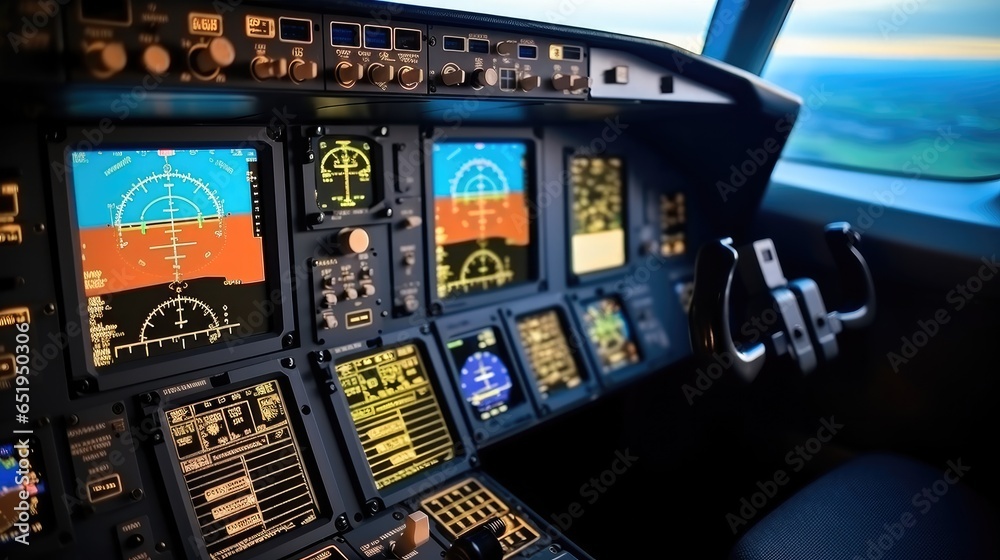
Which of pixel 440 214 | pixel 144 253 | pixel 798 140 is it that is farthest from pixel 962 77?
pixel 144 253

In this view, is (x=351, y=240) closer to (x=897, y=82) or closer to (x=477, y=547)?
(x=477, y=547)

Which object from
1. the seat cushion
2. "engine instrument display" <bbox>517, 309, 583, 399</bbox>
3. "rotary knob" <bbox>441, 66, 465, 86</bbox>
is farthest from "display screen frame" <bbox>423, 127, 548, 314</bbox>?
the seat cushion

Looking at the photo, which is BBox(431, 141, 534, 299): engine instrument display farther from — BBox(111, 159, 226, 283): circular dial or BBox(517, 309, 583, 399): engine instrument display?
BBox(111, 159, 226, 283): circular dial

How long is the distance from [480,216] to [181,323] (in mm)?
1100

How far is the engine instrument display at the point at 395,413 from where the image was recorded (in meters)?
2.24

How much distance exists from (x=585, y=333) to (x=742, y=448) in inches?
35.6

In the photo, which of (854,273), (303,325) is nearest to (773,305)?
(854,273)

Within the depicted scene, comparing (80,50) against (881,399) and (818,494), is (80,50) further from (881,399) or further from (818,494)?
(881,399)

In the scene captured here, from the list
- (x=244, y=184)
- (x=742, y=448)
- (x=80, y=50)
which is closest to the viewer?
(x=80, y=50)

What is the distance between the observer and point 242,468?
1960 mm

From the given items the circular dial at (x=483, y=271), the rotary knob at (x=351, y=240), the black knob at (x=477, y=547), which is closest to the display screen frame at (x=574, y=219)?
the circular dial at (x=483, y=271)

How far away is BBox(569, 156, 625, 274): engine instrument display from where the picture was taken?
2938 mm

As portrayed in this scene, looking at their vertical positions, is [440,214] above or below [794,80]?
below

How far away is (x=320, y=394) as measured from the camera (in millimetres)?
2168
